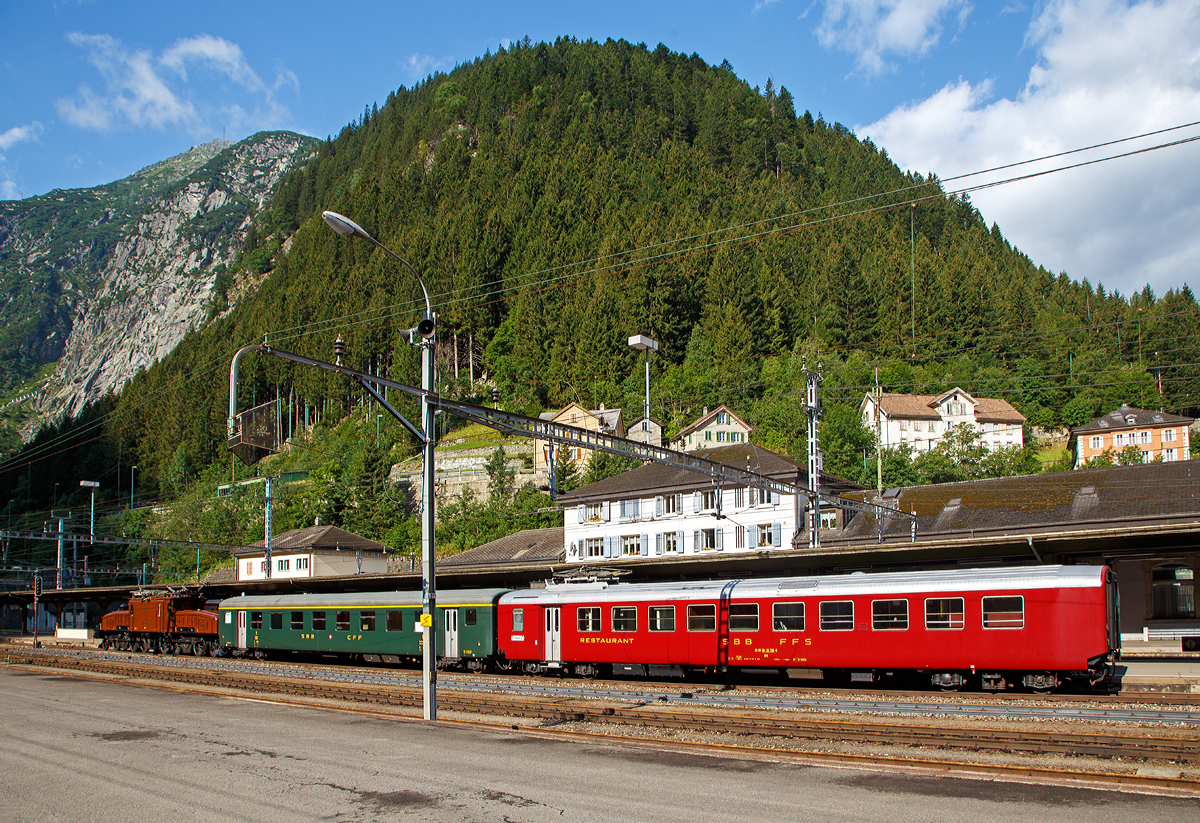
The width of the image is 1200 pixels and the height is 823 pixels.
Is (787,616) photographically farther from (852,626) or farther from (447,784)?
(447,784)

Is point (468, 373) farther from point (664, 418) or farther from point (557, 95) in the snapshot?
point (557, 95)

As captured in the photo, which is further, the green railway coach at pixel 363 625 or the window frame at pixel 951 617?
the green railway coach at pixel 363 625

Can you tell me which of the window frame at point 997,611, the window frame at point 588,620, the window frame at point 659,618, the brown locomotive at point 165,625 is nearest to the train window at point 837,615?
the window frame at point 997,611

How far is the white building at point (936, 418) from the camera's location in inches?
3580

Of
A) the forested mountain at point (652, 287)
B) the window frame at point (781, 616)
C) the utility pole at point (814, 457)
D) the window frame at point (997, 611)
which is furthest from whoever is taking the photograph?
the forested mountain at point (652, 287)

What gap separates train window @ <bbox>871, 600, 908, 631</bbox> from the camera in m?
20.4

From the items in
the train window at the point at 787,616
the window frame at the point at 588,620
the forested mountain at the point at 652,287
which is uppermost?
the forested mountain at the point at 652,287

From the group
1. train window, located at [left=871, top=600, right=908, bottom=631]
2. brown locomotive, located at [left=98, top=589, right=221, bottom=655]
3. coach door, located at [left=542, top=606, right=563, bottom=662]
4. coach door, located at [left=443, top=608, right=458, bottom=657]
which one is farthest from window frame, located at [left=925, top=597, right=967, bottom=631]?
brown locomotive, located at [left=98, top=589, right=221, bottom=655]

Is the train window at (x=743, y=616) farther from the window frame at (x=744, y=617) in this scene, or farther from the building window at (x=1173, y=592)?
the building window at (x=1173, y=592)

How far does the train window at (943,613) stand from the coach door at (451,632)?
48.8 feet

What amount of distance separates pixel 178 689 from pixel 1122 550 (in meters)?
28.1

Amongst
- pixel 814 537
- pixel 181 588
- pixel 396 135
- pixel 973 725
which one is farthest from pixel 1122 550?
pixel 396 135

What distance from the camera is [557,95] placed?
165 metres

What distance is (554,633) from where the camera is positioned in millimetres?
25969
